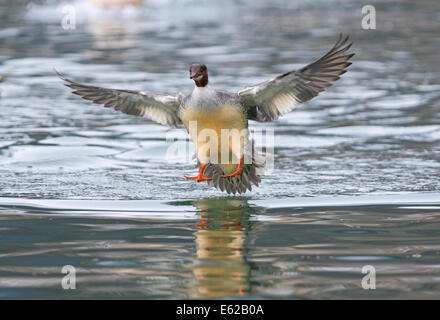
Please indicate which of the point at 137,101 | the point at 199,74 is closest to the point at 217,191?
the point at 137,101

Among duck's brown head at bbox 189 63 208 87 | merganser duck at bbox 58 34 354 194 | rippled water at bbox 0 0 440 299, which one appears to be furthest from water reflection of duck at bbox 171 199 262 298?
duck's brown head at bbox 189 63 208 87

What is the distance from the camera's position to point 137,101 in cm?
746

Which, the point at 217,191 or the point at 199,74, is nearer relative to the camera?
the point at 199,74

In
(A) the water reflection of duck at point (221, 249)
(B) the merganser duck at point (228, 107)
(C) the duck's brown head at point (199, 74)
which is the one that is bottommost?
(A) the water reflection of duck at point (221, 249)

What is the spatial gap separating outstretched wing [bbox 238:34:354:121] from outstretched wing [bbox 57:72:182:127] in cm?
68

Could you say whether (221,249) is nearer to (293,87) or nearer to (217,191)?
(293,87)

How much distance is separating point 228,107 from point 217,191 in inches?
44.3

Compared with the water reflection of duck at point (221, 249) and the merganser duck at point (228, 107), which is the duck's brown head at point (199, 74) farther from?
the water reflection of duck at point (221, 249)

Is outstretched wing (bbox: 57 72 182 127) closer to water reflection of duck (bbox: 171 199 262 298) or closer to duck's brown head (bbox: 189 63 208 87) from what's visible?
duck's brown head (bbox: 189 63 208 87)

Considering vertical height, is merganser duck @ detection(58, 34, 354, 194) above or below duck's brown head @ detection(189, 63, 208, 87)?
below

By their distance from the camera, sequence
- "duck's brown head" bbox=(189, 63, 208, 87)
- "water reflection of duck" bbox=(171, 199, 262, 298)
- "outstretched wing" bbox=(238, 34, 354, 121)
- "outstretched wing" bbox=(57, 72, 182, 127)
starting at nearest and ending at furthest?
1. "water reflection of duck" bbox=(171, 199, 262, 298)
2. "outstretched wing" bbox=(238, 34, 354, 121)
3. "duck's brown head" bbox=(189, 63, 208, 87)
4. "outstretched wing" bbox=(57, 72, 182, 127)

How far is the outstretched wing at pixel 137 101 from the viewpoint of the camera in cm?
730

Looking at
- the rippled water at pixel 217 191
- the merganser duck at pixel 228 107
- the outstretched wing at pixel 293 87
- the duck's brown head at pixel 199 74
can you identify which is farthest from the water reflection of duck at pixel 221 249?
the duck's brown head at pixel 199 74

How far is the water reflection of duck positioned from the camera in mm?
4801
